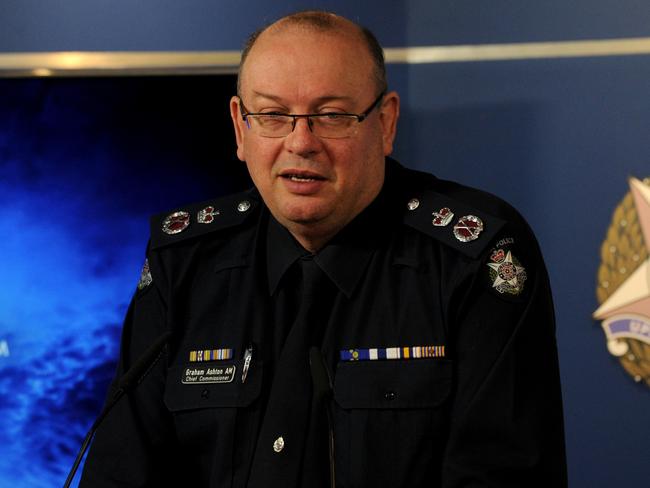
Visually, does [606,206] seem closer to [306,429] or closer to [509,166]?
[509,166]

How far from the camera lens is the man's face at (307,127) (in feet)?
5.66

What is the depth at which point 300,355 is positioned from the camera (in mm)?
1729

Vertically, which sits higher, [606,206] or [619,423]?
[606,206]

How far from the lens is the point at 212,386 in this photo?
1774 millimetres

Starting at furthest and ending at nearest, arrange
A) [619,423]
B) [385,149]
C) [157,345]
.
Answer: [619,423] → [385,149] → [157,345]

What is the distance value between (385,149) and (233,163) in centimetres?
111

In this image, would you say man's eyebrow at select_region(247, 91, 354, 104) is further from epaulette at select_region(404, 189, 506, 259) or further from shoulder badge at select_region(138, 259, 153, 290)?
shoulder badge at select_region(138, 259, 153, 290)

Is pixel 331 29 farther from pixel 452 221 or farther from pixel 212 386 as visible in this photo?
pixel 212 386

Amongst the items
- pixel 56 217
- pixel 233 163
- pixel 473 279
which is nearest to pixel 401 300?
pixel 473 279

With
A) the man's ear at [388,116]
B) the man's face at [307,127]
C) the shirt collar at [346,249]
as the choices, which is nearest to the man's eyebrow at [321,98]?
the man's face at [307,127]

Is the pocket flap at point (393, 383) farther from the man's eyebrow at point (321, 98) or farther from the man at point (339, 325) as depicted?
the man's eyebrow at point (321, 98)

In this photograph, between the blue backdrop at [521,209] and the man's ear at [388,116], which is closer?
the man's ear at [388,116]

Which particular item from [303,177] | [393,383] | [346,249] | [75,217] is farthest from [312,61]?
[75,217]

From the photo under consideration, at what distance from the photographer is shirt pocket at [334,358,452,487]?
5.39 feet
